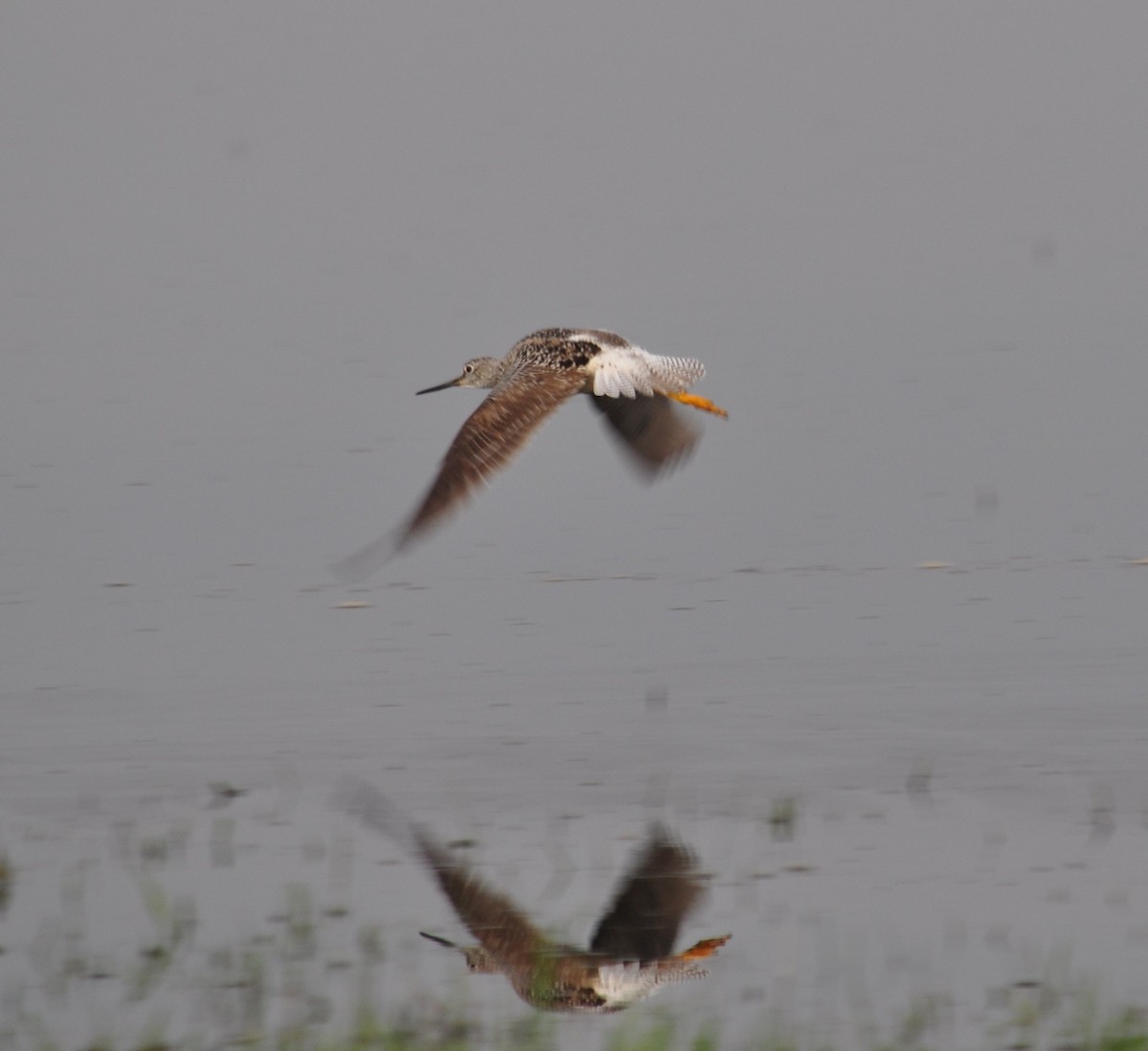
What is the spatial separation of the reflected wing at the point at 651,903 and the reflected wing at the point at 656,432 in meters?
2.95

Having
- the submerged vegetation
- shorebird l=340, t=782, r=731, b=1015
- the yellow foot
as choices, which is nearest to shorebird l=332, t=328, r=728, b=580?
shorebird l=340, t=782, r=731, b=1015

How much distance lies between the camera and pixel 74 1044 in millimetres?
5055

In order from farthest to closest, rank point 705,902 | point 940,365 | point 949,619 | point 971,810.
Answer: point 940,365 → point 949,619 → point 971,810 → point 705,902

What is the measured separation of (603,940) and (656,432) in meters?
3.73

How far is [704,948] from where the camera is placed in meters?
5.51

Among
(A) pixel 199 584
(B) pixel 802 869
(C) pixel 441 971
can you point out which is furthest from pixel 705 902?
(A) pixel 199 584

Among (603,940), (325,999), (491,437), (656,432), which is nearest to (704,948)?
(603,940)

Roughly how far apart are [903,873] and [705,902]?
55 cm

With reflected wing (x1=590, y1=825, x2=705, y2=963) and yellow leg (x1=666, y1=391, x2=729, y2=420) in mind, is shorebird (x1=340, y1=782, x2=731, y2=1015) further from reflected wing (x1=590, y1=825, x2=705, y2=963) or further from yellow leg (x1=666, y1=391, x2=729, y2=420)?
yellow leg (x1=666, y1=391, x2=729, y2=420)

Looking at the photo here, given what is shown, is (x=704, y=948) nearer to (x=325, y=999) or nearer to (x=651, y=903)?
(x=651, y=903)

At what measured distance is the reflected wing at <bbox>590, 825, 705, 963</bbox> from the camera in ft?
18.2

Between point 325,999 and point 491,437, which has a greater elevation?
point 491,437

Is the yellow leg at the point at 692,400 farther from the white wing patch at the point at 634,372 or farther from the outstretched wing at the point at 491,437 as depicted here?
the outstretched wing at the point at 491,437

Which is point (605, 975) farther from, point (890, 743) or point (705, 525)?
point (705, 525)
